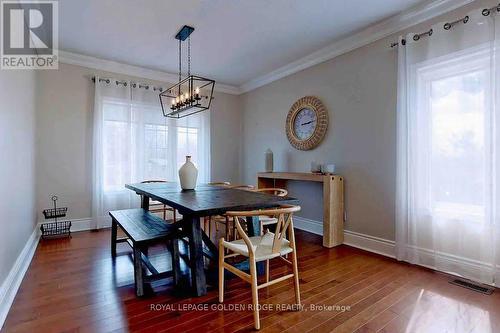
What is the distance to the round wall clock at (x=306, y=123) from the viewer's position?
378cm

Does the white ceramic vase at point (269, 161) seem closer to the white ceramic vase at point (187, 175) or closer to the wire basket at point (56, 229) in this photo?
the white ceramic vase at point (187, 175)

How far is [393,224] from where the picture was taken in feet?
9.71

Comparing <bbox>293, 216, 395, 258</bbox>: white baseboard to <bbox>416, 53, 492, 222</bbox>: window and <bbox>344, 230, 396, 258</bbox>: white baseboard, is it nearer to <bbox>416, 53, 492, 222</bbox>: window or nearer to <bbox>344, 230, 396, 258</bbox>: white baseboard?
<bbox>344, 230, 396, 258</bbox>: white baseboard

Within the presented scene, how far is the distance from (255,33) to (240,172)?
9.72ft

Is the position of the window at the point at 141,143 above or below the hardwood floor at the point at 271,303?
above

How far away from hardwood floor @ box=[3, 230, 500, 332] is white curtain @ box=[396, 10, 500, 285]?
28 centimetres

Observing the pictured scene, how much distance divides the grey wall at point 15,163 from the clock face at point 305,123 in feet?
11.0

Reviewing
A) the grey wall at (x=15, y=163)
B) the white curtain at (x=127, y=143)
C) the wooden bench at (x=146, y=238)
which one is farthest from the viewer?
the white curtain at (x=127, y=143)

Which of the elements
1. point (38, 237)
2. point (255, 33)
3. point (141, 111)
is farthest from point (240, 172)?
point (38, 237)

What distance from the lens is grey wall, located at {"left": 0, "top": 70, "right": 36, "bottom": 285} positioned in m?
1.95

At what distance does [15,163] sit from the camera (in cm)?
238

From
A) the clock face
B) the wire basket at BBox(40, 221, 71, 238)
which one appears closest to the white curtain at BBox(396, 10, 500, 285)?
the clock face

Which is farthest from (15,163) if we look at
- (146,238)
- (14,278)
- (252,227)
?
(252,227)

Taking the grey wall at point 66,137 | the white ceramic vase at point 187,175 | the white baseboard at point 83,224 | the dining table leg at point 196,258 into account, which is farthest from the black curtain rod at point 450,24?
the white baseboard at point 83,224
